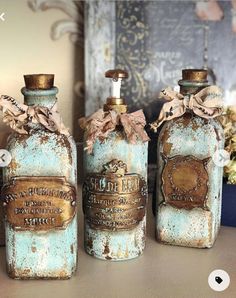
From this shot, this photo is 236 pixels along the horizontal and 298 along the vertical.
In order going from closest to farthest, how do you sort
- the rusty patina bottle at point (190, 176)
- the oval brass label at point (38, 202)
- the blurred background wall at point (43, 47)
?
the oval brass label at point (38, 202)
the rusty patina bottle at point (190, 176)
the blurred background wall at point (43, 47)

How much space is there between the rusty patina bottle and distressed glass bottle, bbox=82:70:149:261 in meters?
0.05

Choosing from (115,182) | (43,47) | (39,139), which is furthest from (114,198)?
(43,47)

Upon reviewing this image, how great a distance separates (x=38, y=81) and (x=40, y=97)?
21mm

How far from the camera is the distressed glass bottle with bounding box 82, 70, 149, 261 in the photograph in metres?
0.73

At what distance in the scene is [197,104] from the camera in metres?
0.77

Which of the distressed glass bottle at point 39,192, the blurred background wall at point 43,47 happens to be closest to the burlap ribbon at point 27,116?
the distressed glass bottle at point 39,192

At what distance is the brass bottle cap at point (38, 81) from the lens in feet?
2.23

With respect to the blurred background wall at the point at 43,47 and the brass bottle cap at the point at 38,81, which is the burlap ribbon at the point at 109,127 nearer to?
the brass bottle cap at the point at 38,81

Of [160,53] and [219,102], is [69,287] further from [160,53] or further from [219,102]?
[160,53]

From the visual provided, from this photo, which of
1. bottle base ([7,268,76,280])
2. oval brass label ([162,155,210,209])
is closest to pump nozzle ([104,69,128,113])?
oval brass label ([162,155,210,209])

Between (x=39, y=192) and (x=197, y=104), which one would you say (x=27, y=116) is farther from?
(x=197, y=104)

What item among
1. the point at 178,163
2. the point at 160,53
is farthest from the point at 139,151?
the point at 160,53

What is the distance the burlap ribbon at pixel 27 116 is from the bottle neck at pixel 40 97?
0.01 meters

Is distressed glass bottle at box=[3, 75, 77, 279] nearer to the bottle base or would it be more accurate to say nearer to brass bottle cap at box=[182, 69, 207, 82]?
the bottle base
